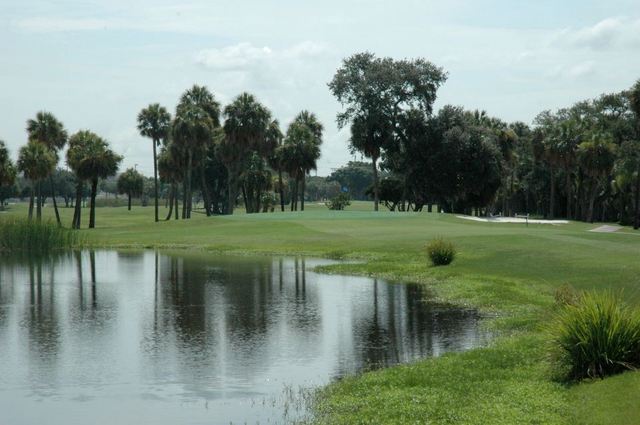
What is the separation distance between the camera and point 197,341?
1001 inches

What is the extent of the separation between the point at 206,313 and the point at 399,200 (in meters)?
101

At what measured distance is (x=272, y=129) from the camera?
11712 cm

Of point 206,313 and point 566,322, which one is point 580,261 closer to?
point 206,313

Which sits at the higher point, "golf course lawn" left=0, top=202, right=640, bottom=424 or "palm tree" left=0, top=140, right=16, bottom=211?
"palm tree" left=0, top=140, right=16, bottom=211

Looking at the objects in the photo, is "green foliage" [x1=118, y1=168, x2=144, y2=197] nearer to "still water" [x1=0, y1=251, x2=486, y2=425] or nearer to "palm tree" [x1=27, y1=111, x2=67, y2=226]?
"palm tree" [x1=27, y1=111, x2=67, y2=226]

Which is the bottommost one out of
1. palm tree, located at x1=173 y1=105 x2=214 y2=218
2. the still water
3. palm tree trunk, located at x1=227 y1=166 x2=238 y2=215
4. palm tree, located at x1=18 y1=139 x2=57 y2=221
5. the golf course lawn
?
the still water

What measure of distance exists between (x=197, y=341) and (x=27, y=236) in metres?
43.5

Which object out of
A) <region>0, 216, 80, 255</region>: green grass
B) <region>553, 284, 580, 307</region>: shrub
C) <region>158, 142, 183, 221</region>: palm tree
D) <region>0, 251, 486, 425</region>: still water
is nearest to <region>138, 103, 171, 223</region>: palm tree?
<region>158, 142, 183, 221</region>: palm tree

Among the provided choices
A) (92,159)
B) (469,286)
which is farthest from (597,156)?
(469,286)

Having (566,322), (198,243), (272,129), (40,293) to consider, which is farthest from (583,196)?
(566,322)

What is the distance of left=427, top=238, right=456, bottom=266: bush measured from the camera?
4494 cm

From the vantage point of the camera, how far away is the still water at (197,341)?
1814 cm

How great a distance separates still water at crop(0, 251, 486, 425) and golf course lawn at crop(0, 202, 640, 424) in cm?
155

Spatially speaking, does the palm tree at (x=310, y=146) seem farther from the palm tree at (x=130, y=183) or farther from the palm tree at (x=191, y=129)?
the palm tree at (x=130, y=183)
